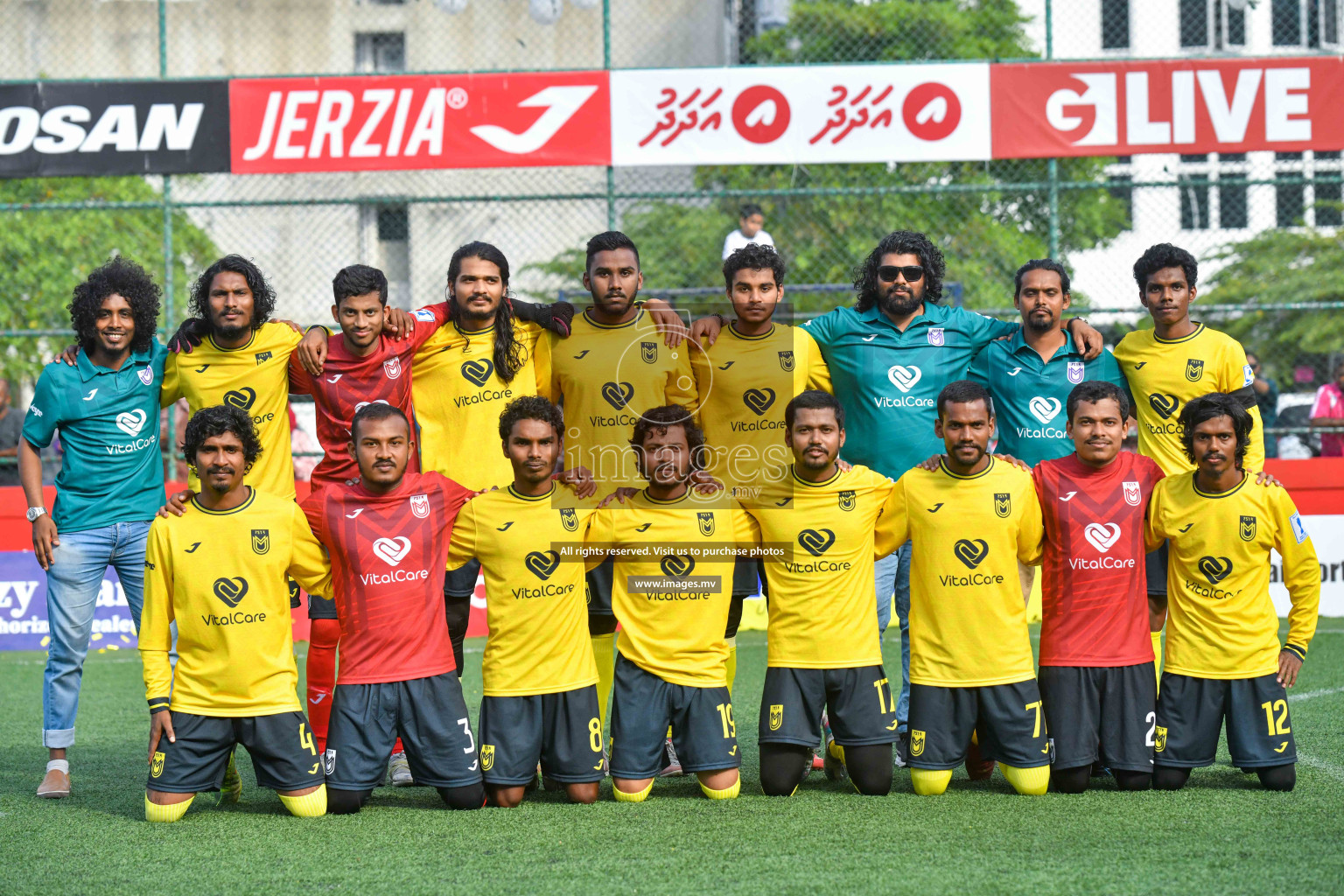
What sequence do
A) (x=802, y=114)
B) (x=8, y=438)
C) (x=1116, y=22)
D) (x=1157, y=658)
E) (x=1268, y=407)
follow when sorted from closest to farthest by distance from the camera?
1. (x=1157, y=658)
2. (x=802, y=114)
3. (x=8, y=438)
4. (x=1268, y=407)
5. (x=1116, y=22)

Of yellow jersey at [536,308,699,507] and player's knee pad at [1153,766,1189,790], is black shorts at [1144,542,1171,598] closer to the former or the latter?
player's knee pad at [1153,766,1189,790]

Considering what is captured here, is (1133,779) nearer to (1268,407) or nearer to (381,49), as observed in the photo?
(1268,407)

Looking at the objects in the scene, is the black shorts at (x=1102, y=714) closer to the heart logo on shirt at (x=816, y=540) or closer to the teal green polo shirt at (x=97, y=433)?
the heart logo on shirt at (x=816, y=540)

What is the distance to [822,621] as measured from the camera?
511 centimetres

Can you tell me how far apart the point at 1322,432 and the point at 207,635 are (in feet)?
29.3

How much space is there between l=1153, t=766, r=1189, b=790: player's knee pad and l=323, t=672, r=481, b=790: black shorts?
2.61 m

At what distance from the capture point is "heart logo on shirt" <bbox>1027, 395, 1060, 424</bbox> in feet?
18.5

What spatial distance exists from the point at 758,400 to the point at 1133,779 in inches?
83.3

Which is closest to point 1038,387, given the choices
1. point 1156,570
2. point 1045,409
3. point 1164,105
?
point 1045,409

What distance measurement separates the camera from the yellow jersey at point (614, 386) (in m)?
5.50

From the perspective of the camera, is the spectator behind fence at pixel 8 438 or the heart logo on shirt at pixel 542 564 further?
the spectator behind fence at pixel 8 438

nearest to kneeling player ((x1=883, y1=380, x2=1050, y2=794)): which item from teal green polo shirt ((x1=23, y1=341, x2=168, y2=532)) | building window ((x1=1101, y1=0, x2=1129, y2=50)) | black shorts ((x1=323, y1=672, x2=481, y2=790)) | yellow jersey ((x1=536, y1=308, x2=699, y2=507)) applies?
yellow jersey ((x1=536, y1=308, x2=699, y2=507))

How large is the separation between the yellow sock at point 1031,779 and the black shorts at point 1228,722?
455 millimetres

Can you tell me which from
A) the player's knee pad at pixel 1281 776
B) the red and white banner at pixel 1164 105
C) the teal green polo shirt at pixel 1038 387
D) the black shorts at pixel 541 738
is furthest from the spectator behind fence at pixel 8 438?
the player's knee pad at pixel 1281 776
